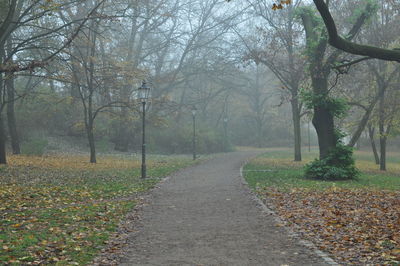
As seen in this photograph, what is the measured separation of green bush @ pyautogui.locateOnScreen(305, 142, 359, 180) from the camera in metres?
19.0

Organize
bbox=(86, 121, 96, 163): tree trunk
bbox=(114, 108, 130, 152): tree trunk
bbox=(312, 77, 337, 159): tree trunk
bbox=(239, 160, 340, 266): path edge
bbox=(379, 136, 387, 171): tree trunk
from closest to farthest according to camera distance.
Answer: bbox=(239, 160, 340, 266): path edge, bbox=(312, 77, 337, 159): tree trunk, bbox=(86, 121, 96, 163): tree trunk, bbox=(379, 136, 387, 171): tree trunk, bbox=(114, 108, 130, 152): tree trunk

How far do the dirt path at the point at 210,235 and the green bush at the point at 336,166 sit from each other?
6817 mm

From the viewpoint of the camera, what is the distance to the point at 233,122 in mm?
70250

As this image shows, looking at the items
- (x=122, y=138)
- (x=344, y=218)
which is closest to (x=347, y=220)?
(x=344, y=218)

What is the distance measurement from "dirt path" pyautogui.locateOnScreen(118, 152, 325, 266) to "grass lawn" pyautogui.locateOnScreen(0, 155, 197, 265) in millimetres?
784

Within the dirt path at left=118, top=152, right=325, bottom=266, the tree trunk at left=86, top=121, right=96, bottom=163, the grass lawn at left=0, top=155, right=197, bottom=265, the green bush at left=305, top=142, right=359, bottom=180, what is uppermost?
the tree trunk at left=86, top=121, right=96, bottom=163

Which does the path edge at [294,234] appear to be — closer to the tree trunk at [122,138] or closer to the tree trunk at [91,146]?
the tree trunk at [91,146]

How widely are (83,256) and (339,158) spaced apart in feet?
48.5

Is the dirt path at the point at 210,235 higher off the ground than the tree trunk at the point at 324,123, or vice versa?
the tree trunk at the point at 324,123

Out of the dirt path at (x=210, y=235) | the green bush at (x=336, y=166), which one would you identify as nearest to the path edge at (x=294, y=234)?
the dirt path at (x=210, y=235)

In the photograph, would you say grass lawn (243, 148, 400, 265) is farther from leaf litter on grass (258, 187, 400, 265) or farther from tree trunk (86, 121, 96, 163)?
tree trunk (86, 121, 96, 163)

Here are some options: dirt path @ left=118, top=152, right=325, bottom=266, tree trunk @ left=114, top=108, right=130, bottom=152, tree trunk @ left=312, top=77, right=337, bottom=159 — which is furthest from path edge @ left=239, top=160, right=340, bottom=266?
tree trunk @ left=114, top=108, right=130, bottom=152

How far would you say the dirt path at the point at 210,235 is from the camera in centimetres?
654

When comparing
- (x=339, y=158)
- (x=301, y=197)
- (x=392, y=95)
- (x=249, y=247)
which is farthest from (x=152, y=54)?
(x=249, y=247)
